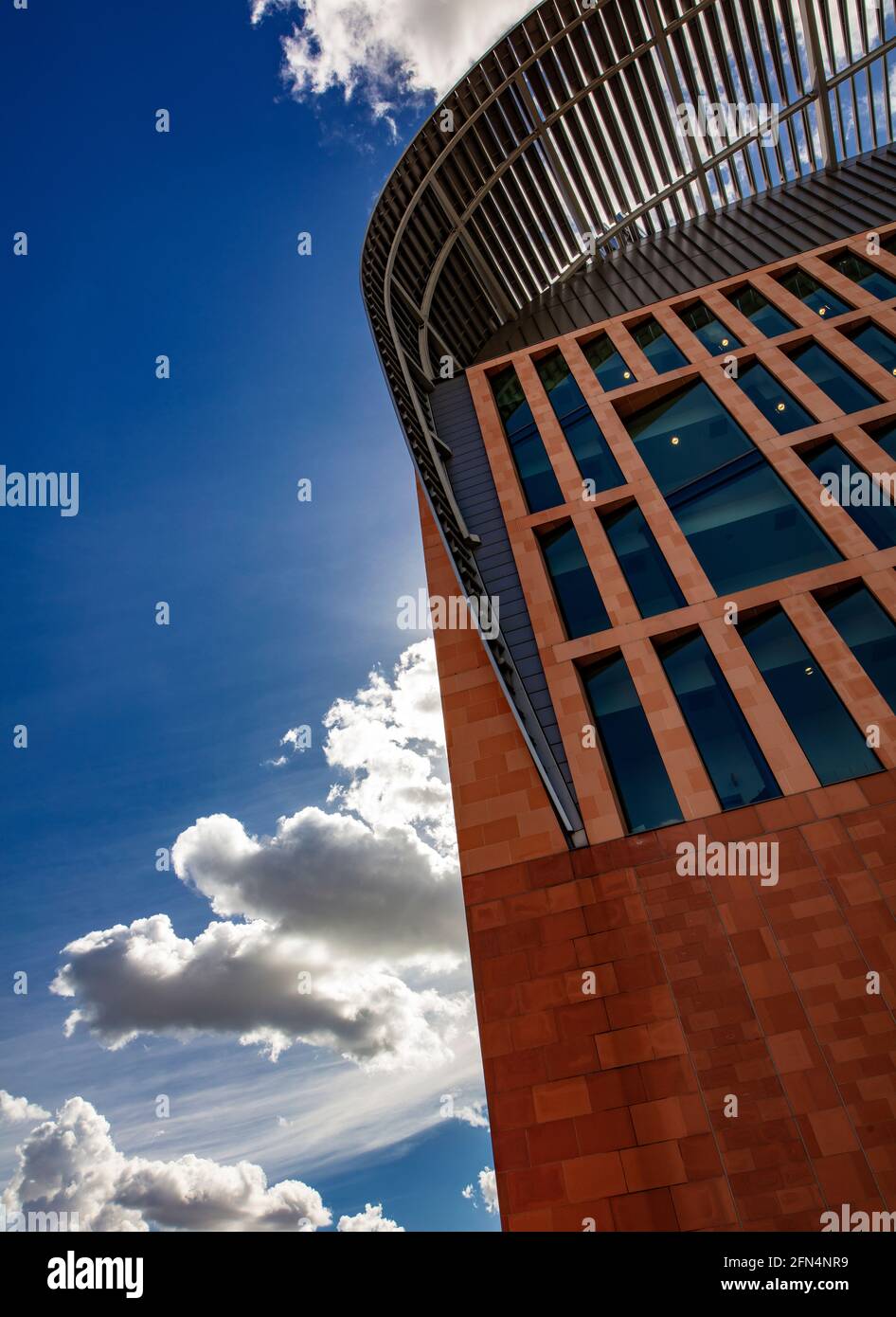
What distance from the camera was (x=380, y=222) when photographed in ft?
95.7

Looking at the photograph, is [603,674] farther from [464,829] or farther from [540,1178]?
[540,1178]

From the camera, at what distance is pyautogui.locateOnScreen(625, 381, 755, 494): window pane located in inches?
771

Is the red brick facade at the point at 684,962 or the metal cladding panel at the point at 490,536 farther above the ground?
the metal cladding panel at the point at 490,536

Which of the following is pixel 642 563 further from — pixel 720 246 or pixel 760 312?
pixel 720 246

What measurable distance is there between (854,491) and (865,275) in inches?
416

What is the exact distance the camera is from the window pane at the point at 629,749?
14.5m

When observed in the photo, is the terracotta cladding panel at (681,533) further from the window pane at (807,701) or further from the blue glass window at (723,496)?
the blue glass window at (723,496)

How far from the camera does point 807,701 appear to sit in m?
14.8

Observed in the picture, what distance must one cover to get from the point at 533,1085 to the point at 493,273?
32.4 metres

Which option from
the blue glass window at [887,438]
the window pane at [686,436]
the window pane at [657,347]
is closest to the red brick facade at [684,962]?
the blue glass window at [887,438]

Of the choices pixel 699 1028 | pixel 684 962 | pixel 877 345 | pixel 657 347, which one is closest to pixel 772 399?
pixel 877 345

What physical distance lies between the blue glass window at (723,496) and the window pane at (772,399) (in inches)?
33.8

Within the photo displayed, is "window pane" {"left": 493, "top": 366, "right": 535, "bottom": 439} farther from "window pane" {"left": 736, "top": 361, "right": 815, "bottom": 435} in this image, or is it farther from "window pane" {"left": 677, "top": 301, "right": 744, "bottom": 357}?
"window pane" {"left": 736, "top": 361, "right": 815, "bottom": 435}

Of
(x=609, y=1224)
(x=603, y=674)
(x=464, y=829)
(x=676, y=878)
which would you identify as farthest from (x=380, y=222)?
(x=609, y=1224)
